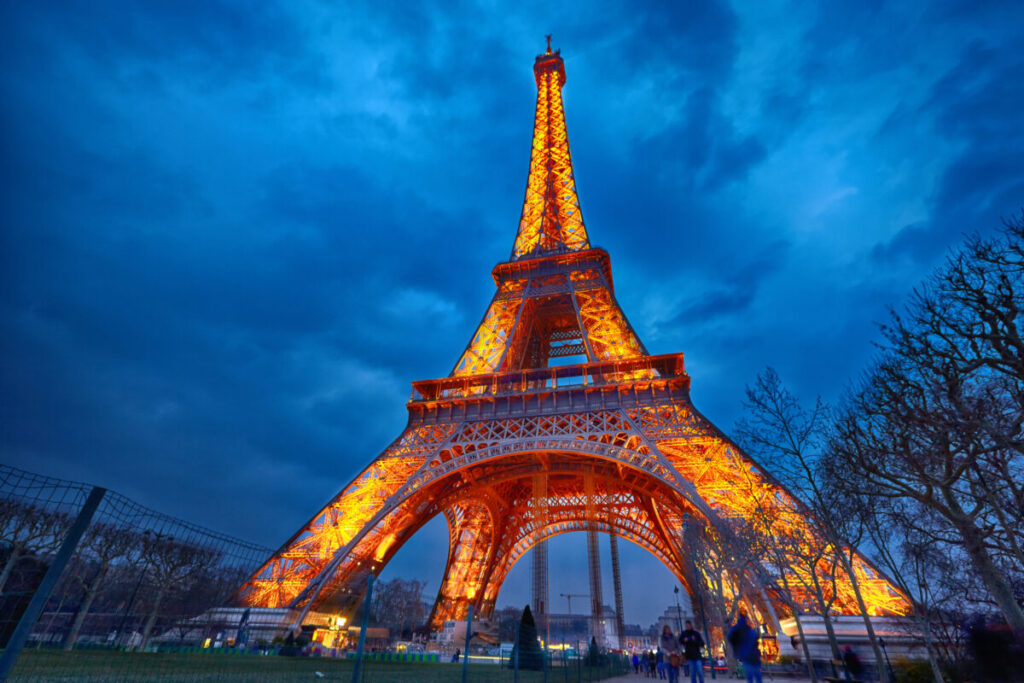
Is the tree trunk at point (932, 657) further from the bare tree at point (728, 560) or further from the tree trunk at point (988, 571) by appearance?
the bare tree at point (728, 560)

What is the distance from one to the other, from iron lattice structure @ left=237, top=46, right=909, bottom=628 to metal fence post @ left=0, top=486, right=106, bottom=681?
14.2 m

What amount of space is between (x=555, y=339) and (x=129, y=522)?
105 ft

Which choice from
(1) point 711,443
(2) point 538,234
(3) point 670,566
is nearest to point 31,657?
(1) point 711,443

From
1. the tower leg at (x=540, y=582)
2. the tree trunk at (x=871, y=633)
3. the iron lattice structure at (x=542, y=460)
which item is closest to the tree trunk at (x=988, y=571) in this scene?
the tree trunk at (x=871, y=633)

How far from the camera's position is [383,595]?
46.4 metres

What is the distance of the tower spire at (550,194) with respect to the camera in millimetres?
31931

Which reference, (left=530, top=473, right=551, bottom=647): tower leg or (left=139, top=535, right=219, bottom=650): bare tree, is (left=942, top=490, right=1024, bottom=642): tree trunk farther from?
(left=530, top=473, right=551, bottom=647): tower leg

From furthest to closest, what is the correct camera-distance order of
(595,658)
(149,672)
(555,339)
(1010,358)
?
(555,339) < (595,658) < (1010,358) < (149,672)

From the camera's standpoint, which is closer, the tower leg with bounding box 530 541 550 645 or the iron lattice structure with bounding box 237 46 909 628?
the iron lattice structure with bounding box 237 46 909 628

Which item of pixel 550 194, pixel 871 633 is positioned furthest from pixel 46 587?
pixel 550 194

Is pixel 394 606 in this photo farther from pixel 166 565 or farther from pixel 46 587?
pixel 46 587

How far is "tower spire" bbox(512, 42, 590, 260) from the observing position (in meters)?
31.9

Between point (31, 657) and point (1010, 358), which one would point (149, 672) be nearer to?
point (31, 657)

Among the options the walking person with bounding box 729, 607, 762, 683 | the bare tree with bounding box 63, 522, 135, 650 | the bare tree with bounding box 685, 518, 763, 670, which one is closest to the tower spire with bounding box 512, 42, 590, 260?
the bare tree with bounding box 685, 518, 763, 670
